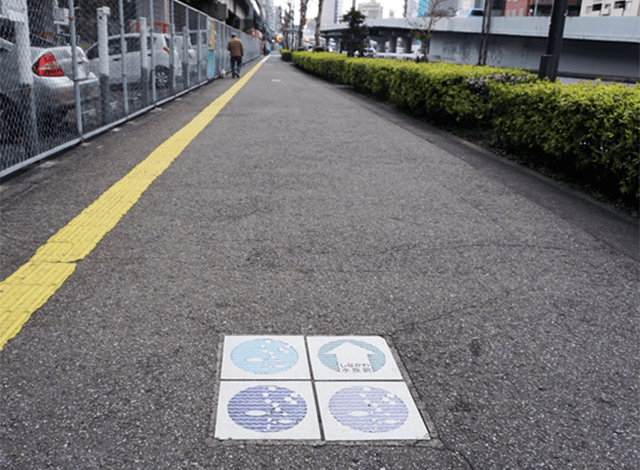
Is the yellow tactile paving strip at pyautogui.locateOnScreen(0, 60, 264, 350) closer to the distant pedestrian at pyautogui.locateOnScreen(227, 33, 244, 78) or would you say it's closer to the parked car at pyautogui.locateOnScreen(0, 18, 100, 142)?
the parked car at pyautogui.locateOnScreen(0, 18, 100, 142)

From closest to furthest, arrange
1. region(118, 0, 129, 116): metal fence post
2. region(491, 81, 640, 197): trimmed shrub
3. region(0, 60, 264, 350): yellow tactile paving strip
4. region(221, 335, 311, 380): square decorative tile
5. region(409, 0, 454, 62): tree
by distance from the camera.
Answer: region(221, 335, 311, 380): square decorative tile, region(0, 60, 264, 350): yellow tactile paving strip, region(491, 81, 640, 197): trimmed shrub, region(118, 0, 129, 116): metal fence post, region(409, 0, 454, 62): tree

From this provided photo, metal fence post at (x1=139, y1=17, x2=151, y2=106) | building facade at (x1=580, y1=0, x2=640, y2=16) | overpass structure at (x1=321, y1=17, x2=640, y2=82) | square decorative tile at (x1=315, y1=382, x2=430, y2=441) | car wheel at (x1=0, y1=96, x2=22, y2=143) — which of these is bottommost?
square decorative tile at (x1=315, y1=382, x2=430, y2=441)

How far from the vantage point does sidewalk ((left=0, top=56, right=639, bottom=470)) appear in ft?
6.05

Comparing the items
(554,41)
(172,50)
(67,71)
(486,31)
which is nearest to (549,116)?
(554,41)

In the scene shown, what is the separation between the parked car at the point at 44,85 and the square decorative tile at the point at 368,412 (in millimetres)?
4548

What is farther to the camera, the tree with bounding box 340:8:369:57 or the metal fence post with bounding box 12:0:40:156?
the tree with bounding box 340:8:369:57

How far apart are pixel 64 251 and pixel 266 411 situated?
193 cm

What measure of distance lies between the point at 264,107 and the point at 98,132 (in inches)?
180

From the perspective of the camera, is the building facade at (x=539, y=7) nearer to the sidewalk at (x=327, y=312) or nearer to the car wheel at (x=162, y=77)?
the car wheel at (x=162, y=77)

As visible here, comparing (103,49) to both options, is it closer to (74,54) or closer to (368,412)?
(74,54)

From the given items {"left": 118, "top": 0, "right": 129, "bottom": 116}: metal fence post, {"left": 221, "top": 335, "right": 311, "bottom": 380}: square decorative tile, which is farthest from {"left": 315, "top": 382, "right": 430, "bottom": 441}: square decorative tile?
{"left": 118, "top": 0, "right": 129, "bottom": 116}: metal fence post

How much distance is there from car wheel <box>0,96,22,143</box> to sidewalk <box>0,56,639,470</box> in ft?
1.82

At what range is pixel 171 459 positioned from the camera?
1.73 metres

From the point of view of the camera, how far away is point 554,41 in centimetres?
792
